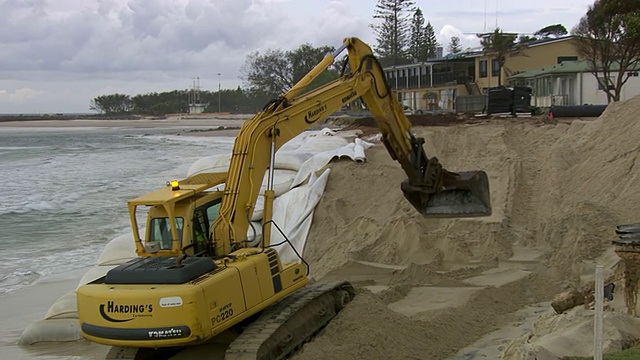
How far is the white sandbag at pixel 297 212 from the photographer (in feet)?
48.4

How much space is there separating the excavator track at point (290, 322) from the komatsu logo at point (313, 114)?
2.18 metres

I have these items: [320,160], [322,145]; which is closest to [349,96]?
[320,160]

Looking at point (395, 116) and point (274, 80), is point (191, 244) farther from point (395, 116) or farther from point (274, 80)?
point (274, 80)

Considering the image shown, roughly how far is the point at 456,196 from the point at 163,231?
15.8ft

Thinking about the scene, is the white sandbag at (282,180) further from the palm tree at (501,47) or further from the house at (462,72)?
the palm tree at (501,47)

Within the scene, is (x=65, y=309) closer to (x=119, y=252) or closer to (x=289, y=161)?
(x=119, y=252)

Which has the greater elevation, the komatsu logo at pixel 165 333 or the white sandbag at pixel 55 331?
the komatsu logo at pixel 165 333

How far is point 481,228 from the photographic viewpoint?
46.5 feet

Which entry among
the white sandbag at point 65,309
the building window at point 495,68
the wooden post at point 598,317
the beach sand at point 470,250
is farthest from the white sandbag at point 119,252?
the building window at point 495,68

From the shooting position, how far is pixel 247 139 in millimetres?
8695

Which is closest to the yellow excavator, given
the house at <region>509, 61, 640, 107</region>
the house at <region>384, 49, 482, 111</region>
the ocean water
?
the ocean water

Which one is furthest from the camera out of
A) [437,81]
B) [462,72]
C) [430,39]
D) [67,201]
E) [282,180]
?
[430,39]

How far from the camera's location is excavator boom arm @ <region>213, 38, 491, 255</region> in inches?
335

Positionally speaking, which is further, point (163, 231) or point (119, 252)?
point (119, 252)
